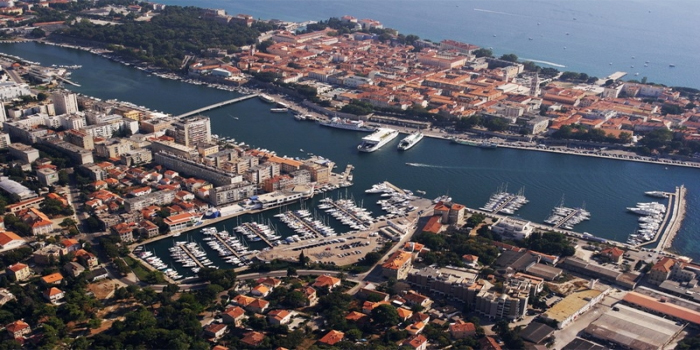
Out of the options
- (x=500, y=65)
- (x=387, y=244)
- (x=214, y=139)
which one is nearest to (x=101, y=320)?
(x=387, y=244)

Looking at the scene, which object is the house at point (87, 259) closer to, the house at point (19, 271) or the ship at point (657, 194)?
the house at point (19, 271)

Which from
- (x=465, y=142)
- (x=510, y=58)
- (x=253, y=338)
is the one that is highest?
(x=510, y=58)

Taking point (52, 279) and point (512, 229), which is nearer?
point (52, 279)

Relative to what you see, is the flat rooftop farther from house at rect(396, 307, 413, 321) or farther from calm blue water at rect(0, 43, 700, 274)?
calm blue water at rect(0, 43, 700, 274)

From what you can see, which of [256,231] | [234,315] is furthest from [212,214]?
[234,315]

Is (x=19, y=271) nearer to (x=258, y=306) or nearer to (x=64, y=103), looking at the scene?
(x=258, y=306)

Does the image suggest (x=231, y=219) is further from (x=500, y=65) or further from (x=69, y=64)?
(x=500, y=65)
